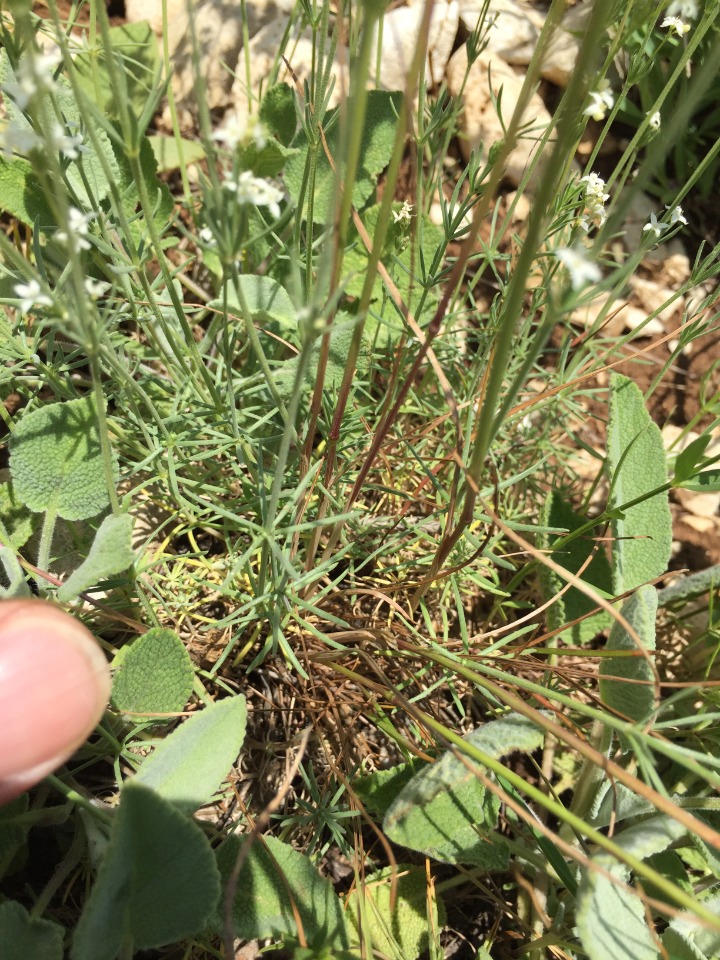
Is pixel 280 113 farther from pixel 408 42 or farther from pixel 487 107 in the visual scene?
pixel 487 107

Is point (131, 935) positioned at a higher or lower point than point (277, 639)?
lower

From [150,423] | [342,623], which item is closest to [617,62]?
[150,423]

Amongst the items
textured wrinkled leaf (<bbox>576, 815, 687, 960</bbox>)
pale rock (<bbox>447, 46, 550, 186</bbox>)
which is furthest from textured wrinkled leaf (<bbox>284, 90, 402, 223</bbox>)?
textured wrinkled leaf (<bbox>576, 815, 687, 960</bbox>)

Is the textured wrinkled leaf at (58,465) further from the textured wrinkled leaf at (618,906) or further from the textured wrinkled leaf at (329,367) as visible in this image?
the textured wrinkled leaf at (618,906)

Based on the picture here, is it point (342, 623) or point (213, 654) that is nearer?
point (342, 623)

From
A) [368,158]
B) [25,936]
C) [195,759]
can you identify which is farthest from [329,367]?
[25,936]

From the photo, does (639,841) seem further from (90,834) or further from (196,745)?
(90,834)

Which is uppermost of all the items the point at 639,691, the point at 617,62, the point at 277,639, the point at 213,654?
the point at 617,62
